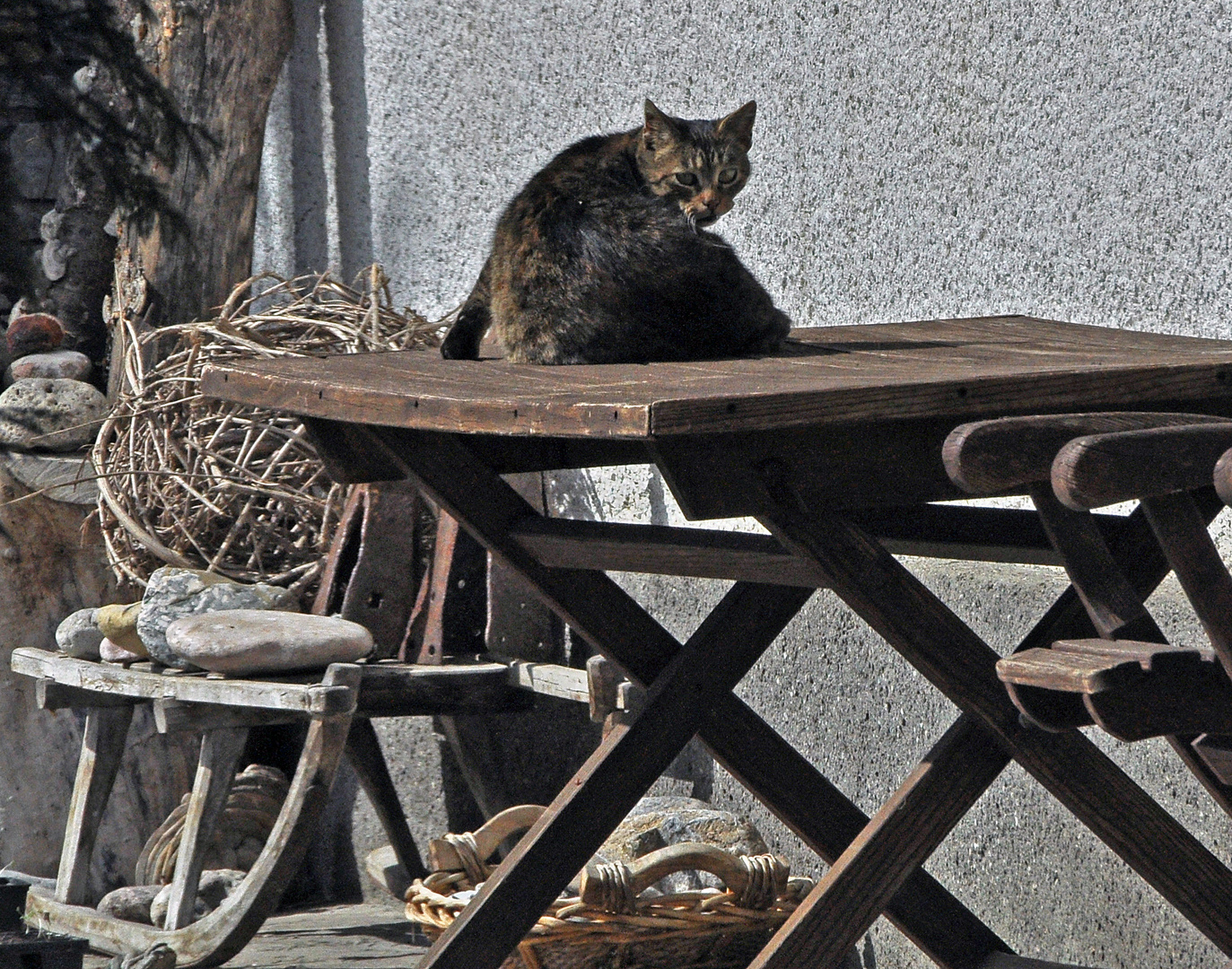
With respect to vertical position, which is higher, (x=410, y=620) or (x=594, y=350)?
Result: (x=594, y=350)

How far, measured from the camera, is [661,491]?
3.69 metres

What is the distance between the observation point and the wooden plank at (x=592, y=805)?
2004 millimetres

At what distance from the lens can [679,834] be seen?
3148 millimetres

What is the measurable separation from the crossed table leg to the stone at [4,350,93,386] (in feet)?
9.46

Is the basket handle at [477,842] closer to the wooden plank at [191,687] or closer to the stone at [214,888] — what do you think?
the wooden plank at [191,687]

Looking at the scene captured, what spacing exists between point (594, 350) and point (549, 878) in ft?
2.10

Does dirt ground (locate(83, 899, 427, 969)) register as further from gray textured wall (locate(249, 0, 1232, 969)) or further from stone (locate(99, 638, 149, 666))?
stone (locate(99, 638, 149, 666))

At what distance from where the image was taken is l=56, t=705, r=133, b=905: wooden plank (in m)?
3.76

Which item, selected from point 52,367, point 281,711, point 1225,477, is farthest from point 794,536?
point 52,367

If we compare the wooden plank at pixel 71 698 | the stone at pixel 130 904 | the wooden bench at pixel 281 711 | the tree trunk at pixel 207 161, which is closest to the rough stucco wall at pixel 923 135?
the tree trunk at pixel 207 161

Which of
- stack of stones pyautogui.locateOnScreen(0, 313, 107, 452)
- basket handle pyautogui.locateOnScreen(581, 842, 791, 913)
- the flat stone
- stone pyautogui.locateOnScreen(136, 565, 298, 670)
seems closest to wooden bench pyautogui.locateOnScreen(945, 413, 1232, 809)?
basket handle pyautogui.locateOnScreen(581, 842, 791, 913)

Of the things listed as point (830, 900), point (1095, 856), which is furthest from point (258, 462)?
point (830, 900)

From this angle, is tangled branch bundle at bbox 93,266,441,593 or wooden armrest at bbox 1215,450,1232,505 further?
tangled branch bundle at bbox 93,266,441,593

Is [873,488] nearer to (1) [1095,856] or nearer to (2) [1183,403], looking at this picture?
(2) [1183,403]
